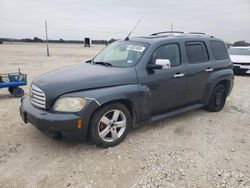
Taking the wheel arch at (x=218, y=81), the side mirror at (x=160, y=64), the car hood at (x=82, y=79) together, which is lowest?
the wheel arch at (x=218, y=81)

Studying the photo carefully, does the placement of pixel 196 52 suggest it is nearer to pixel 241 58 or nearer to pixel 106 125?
pixel 106 125

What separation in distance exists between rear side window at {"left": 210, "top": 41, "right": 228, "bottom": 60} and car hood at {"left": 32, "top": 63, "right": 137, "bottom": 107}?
8.05 ft

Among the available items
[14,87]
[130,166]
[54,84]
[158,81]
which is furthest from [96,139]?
[14,87]

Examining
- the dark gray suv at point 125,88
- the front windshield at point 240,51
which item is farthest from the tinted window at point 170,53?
the front windshield at point 240,51

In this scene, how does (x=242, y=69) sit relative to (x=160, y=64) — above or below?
below

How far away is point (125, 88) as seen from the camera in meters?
3.95

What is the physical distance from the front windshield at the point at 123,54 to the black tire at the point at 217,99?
2.30 metres

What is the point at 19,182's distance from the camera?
3.08 meters

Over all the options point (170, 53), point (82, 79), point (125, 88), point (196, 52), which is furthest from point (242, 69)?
point (82, 79)

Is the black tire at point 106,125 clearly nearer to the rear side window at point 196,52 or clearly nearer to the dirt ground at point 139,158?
the dirt ground at point 139,158

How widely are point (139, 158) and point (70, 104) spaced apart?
4.20ft

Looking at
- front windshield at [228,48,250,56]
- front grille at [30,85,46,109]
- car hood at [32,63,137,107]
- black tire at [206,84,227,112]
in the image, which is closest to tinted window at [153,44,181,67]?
car hood at [32,63,137,107]

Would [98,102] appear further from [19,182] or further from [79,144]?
[19,182]

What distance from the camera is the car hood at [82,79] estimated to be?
3.59m
